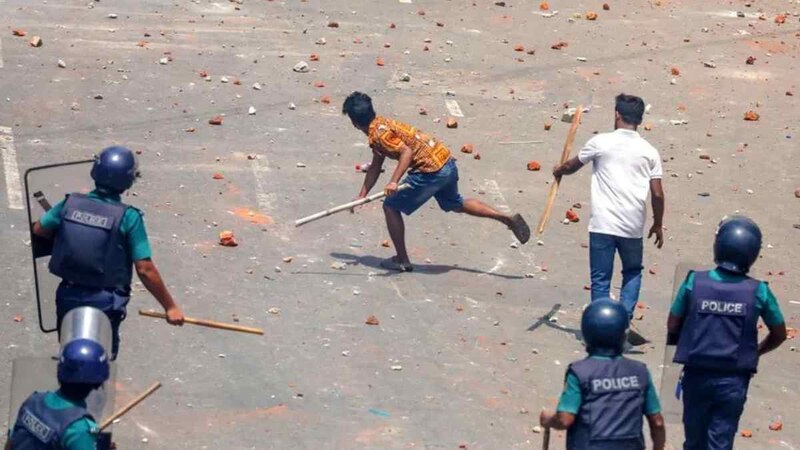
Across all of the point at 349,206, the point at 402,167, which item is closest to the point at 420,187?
the point at 402,167

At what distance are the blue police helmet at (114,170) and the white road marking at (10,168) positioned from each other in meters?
4.42

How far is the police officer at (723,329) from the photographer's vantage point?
6789 millimetres

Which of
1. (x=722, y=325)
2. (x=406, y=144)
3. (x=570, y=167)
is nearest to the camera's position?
(x=722, y=325)

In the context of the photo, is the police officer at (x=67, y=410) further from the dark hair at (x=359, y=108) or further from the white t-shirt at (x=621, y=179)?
the dark hair at (x=359, y=108)

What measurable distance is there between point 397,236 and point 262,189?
1933mm

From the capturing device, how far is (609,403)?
5.89 meters

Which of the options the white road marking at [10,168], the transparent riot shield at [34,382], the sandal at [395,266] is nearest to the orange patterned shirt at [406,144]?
the sandal at [395,266]

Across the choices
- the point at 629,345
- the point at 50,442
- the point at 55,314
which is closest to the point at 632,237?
the point at 629,345

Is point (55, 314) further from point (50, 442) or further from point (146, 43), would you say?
point (146, 43)

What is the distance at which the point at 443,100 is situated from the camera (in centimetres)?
1498

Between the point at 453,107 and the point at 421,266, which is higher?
the point at 421,266

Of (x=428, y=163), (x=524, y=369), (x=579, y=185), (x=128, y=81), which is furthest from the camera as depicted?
(x=128, y=81)

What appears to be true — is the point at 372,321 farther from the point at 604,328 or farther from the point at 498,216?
the point at 604,328

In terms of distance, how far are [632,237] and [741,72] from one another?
774cm
